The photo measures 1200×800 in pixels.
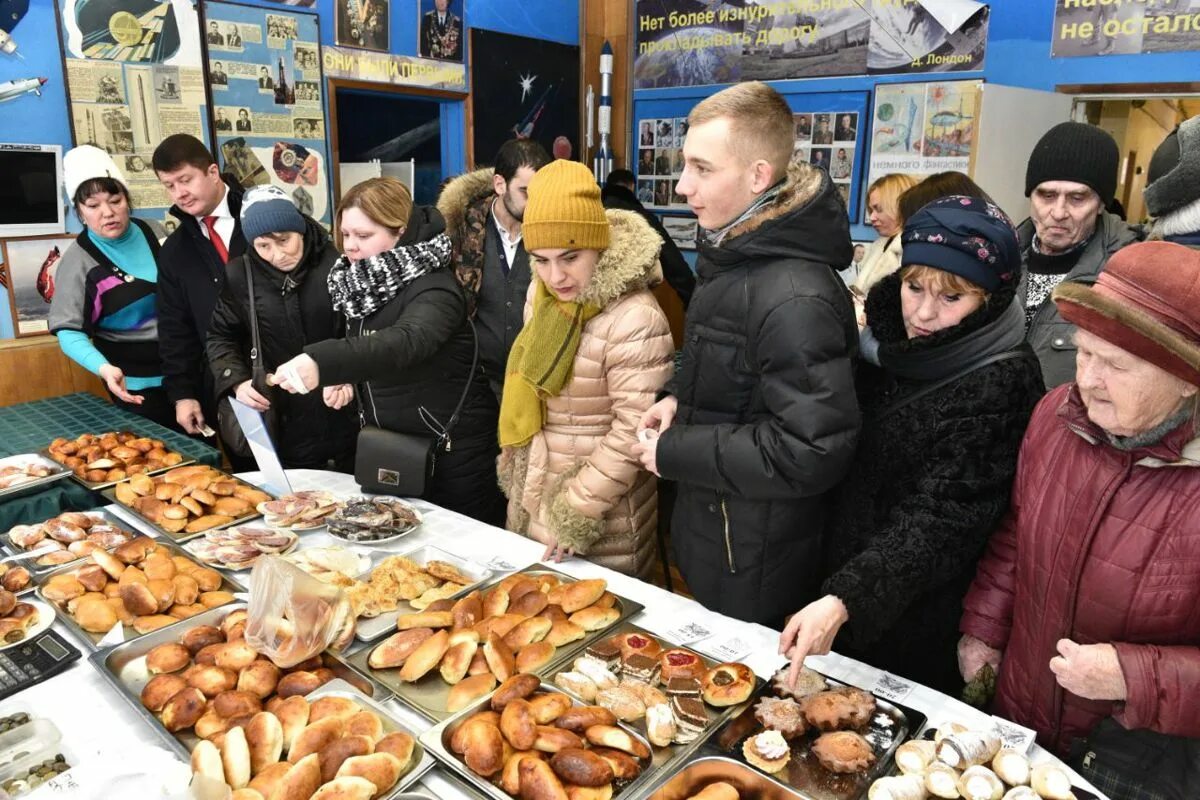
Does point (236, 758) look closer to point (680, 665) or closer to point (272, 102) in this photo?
point (680, 665)

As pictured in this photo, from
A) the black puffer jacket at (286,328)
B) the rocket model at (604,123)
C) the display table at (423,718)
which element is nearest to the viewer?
the display table at (423,718)

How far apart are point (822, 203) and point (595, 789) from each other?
1.04 metres

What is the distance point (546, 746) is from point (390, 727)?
0.24 m

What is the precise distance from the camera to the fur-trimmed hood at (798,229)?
1452mm

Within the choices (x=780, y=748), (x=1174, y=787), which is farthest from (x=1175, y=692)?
(x=780, y=748)

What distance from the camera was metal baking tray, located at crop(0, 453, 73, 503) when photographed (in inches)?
81.8

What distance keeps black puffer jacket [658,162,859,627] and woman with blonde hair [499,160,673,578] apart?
23 centimetres

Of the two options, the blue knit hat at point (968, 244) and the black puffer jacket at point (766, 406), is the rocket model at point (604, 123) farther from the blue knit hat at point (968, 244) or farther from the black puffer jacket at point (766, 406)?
the blue knit hat at point (968, 244)

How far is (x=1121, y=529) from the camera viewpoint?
1176mm

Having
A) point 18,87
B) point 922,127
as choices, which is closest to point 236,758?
point 18,87

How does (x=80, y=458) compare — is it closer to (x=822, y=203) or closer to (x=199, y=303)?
(x=199, y=303)

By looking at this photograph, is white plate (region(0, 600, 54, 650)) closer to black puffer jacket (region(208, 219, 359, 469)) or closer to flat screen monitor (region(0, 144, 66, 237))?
black puffer jacket (region(208, 219, 359, 469))

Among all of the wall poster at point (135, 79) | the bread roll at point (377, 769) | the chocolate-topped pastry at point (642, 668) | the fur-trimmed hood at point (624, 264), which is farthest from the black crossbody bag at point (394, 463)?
the wall poster at point (135, 79)

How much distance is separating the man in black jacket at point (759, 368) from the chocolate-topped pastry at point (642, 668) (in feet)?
1.01
